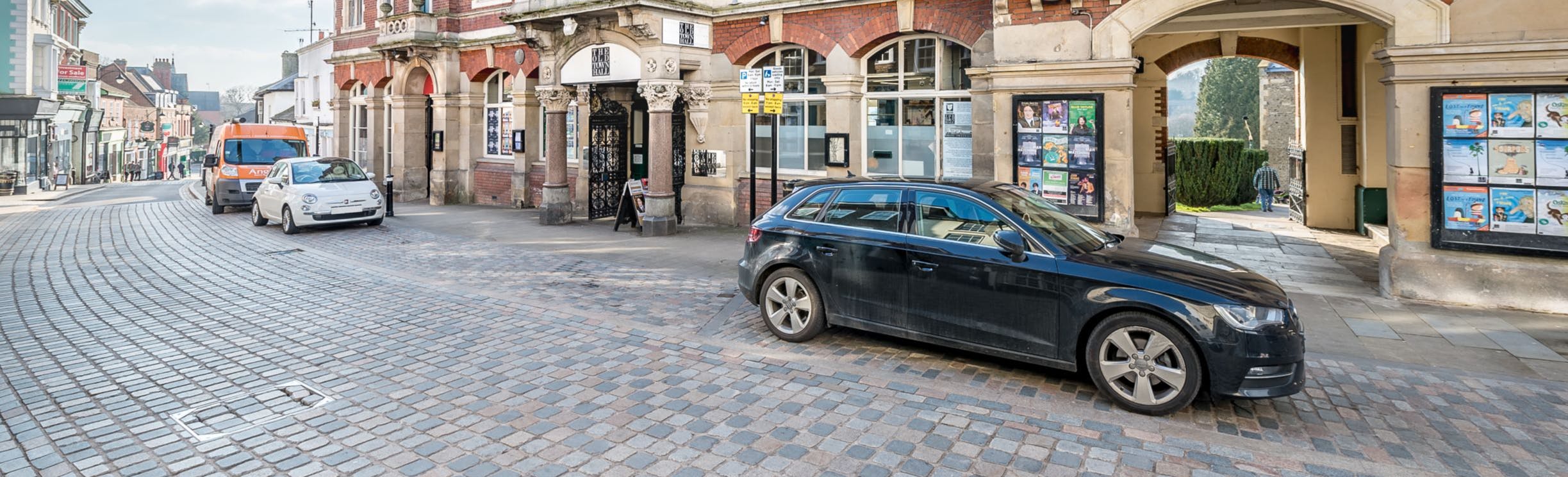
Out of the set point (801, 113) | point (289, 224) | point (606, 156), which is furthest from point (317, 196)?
point (801, 113)

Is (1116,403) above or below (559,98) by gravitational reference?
below

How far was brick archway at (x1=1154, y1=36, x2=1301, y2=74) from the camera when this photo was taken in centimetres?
1590

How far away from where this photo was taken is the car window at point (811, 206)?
22.3 ft

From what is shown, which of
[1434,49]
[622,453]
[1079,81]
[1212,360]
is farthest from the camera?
[1079,81]

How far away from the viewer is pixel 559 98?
16.2m

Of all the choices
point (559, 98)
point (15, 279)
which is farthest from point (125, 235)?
point (559, 98)

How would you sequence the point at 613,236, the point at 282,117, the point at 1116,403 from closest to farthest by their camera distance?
the point at 1116,403, the point at 613,236, the point at 282,117

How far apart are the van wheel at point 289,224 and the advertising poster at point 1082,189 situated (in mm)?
13051

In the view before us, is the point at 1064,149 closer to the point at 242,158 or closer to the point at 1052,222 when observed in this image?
the point at 1052,222

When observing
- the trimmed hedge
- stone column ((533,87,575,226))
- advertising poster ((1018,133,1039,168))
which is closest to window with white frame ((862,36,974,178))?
advertising poster ((1018,133,1039,168))

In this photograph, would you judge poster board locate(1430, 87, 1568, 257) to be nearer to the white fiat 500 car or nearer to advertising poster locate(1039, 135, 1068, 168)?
advertising poster locate(1039, 135, 1068, 168)

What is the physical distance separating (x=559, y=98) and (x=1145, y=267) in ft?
43.3

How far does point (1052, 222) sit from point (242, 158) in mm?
20334

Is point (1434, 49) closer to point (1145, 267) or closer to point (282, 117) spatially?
point (1145, 267)
